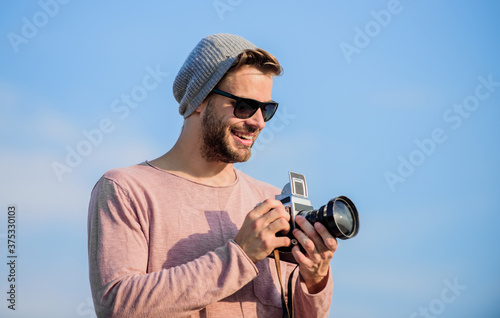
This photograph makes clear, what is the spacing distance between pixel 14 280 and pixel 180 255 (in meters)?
3.77

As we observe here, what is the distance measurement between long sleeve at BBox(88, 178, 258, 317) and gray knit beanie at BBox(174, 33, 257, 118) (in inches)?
34.1

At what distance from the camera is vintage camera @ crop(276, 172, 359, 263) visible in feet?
9.13

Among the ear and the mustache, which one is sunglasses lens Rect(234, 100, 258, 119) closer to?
the mustache

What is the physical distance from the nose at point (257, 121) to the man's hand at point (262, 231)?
586 mm

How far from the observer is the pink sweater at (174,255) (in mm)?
2592

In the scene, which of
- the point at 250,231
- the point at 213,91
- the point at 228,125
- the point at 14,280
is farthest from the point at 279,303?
the point at 14,280

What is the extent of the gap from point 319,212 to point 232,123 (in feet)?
2.58

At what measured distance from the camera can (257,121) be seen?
3.26 m

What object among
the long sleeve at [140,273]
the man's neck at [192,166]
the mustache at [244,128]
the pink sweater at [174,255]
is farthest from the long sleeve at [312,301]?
the mustache at [244,128]

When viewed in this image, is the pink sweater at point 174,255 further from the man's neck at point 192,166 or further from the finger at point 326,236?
the finger at point 326,236

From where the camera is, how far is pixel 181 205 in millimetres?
3057

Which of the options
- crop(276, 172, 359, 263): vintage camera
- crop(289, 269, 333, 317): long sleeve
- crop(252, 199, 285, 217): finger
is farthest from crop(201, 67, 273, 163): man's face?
crop(289, 269, 333, 317): long sleeve

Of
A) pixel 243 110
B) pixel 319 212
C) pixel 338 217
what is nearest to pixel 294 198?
pixel 319 212

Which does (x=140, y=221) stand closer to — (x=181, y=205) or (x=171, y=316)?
(x=181, y=205)
